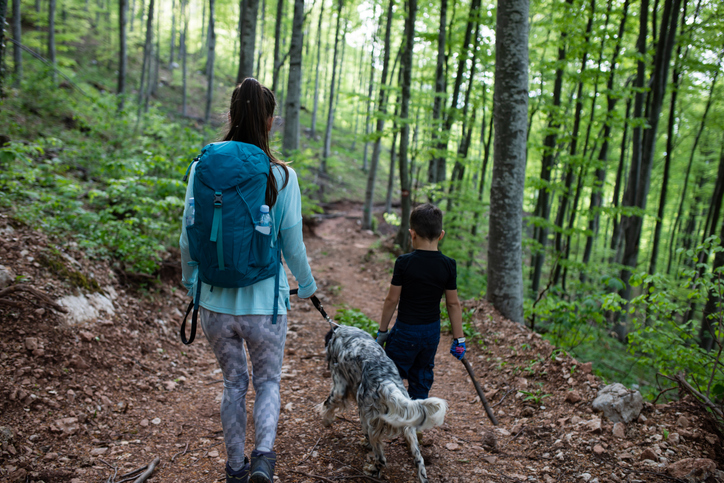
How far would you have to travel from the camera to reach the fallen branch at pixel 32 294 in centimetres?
358

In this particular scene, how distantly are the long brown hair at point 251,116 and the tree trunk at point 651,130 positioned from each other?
10.9m

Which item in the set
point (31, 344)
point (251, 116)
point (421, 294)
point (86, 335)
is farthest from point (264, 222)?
point (86, 335)

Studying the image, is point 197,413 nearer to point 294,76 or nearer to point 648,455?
point 648,455

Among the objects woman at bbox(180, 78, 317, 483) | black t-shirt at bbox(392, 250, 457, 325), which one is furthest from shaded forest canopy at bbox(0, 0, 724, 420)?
black t-shirt at bbox(392, 250, 457, 325)

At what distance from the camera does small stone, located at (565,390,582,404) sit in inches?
153

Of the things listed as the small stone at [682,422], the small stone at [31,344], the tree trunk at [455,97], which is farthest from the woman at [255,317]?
the tree trunk at [455,97]

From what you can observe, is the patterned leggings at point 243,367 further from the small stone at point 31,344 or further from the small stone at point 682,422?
the small stone at point 682,422

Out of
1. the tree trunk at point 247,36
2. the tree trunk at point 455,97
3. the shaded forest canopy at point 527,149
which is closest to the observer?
the shaded forest canopy at point 527,149

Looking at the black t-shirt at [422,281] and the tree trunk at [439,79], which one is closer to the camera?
the black t-shirt at [422,281]

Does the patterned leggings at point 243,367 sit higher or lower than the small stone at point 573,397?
higher

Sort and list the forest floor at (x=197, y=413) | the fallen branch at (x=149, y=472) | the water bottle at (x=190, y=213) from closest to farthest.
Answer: the water bottle at (x=190, y=213), the fallen branch at (x=149, y=472), the forest floor at (x=197, y=413)

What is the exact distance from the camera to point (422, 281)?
314cm

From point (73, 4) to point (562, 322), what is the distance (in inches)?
1284

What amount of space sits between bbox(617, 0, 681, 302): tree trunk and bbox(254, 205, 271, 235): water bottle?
10951 millimetres
